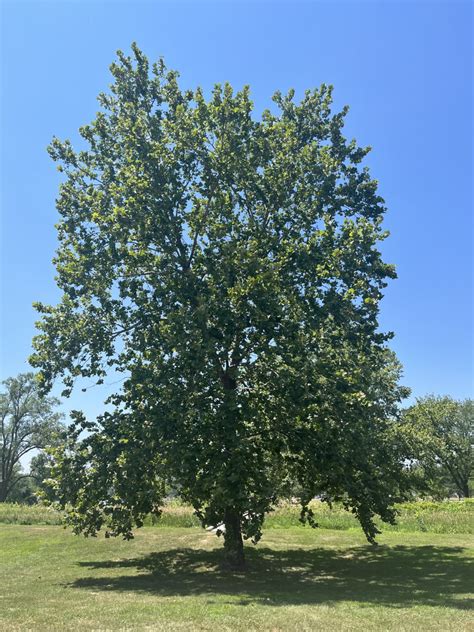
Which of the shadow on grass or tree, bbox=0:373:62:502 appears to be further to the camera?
tree, bbox=0:373:62:502

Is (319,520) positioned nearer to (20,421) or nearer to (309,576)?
(309,576)

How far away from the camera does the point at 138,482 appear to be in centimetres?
1592

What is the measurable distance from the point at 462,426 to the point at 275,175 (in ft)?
265

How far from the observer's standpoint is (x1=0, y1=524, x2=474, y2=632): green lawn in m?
9.85

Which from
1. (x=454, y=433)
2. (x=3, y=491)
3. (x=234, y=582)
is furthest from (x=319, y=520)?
(x=3, y=491)

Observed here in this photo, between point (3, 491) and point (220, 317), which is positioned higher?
point (220, 317)

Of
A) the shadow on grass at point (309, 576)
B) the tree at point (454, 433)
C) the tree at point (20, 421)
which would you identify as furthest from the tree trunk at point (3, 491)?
the shadow on grass at point (309, 576)

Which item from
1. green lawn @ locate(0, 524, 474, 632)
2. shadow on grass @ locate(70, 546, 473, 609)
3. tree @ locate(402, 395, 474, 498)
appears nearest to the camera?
green lawn @ locate(0, 524, 474, 632)

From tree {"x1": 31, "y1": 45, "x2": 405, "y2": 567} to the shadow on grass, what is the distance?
1636 millimetres

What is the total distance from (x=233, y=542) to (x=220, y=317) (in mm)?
8068

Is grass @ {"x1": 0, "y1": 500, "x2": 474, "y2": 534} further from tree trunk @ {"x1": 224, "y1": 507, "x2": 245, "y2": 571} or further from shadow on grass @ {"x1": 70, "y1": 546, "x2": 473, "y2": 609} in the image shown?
tree trunk @ {"x1": 224, "y1": 507, "x2": 245, "y2": 571}

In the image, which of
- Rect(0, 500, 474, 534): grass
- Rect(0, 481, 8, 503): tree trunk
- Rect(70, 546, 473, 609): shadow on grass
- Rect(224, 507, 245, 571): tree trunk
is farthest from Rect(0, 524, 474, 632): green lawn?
Rect(0, 481, 8, 503): tree trunk

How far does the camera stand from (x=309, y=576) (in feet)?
55.1

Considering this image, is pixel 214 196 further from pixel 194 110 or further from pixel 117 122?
pixel 117 122
